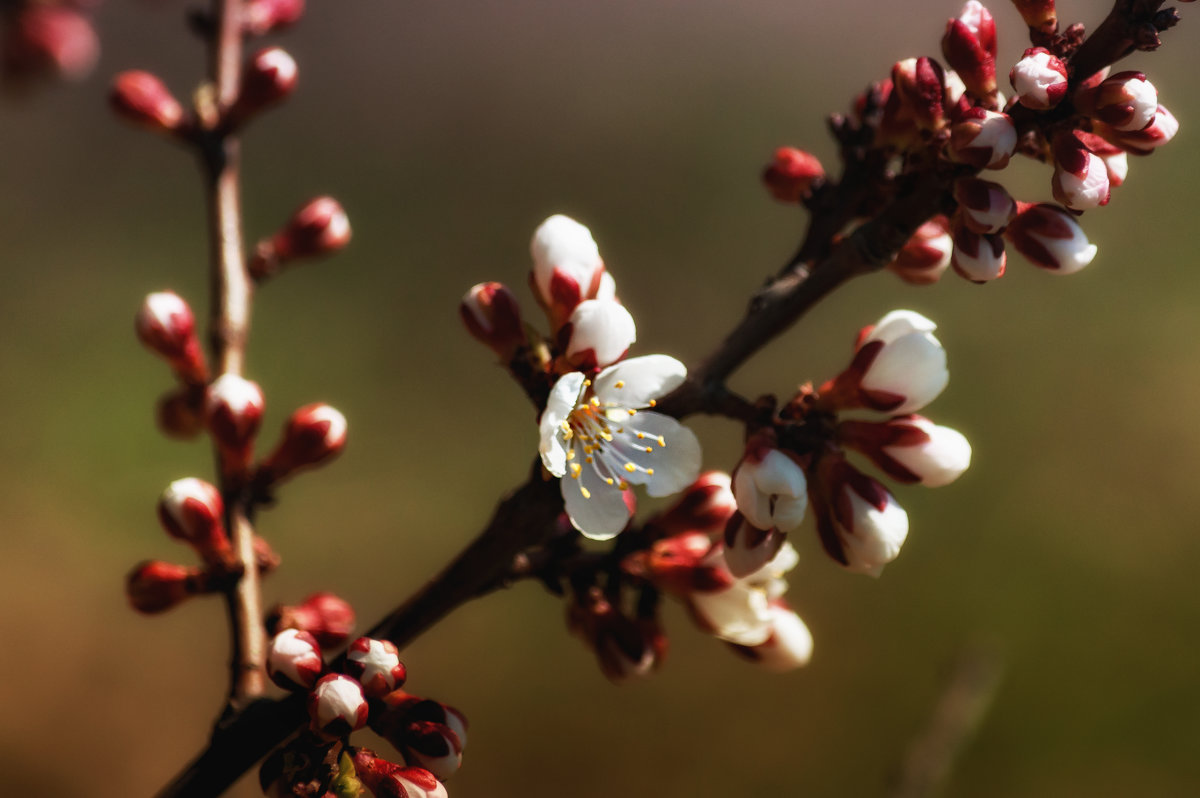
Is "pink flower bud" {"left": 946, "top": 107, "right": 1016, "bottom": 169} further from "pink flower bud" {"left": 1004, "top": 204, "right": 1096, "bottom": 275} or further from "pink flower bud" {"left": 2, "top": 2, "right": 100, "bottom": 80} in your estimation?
"pink flower bud" {"left": 2, "top": 2, "right": 100, "bottom": 80}

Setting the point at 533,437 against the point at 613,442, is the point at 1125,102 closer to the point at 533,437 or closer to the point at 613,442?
the point at 613,442

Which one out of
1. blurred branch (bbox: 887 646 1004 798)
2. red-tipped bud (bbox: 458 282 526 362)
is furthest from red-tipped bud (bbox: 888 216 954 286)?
blurred branch (bbox: 887 646 1004 798)

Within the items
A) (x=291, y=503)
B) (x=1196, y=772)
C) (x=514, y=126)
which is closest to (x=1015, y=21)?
(x=514, y=126)

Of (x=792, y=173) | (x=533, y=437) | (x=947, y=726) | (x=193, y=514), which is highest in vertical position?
(x=792, y=173)

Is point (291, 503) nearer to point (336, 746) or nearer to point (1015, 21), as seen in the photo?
point (336, 746)

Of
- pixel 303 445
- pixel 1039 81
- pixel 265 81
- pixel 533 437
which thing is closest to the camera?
pixel 1039 81

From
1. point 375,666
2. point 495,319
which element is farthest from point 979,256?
point 375,666
